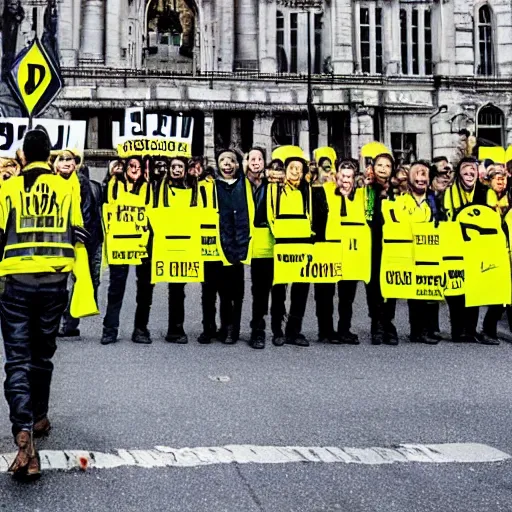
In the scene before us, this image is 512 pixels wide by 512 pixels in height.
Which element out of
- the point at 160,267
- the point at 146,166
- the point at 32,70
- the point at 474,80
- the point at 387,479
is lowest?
the point at 387,479

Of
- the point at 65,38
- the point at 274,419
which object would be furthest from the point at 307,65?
the point at 274,419

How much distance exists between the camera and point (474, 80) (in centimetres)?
3697

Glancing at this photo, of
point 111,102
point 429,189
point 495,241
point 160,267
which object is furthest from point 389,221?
point 111,102

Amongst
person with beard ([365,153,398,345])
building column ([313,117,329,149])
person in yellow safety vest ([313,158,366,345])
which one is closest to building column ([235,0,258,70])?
building column ([313,117,329,149])

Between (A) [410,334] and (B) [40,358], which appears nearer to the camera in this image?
(B) [40,358]

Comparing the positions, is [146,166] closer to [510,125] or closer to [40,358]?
[40,358]

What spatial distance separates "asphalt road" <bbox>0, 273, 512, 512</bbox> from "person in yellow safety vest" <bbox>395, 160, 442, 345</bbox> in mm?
277

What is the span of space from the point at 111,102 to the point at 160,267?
2540 cm

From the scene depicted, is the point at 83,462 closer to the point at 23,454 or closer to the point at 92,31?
the point at 23,454

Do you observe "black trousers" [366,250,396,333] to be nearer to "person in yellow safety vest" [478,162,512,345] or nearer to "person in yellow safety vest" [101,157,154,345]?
"person in yellow safety vest" [478,162,512,345]

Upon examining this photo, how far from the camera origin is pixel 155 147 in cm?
1106

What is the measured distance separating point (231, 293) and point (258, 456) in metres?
4.54

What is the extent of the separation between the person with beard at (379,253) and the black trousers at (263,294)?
4.08 feet

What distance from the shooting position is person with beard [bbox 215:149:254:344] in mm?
9133
